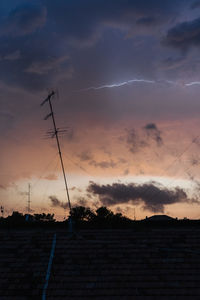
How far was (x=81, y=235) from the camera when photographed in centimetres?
1473

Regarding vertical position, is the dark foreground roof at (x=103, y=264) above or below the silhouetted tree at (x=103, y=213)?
below

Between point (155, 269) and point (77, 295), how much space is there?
3.23 m

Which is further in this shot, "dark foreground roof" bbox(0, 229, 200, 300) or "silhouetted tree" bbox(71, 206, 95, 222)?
"silhouetted tree" bbox(71, 206, 95, 222)

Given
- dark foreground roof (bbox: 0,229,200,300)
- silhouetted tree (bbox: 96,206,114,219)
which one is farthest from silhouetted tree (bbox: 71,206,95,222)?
dark foreground roof (bbox: 0,229,200,300)

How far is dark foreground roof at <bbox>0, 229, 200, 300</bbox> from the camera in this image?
1160 cm

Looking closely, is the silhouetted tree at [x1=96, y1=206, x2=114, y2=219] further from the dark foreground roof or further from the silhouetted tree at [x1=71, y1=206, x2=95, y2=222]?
the dark foreground roof

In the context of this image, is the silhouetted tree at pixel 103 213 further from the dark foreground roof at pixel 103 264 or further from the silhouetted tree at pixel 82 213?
the dark foreground roof at pixel 103 264

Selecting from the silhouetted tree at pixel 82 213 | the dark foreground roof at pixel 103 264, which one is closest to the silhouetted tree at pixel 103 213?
the silhouetted tree at pixel 82 213

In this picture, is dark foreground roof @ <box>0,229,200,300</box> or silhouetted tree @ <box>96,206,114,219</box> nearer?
dark foreground roof @ <box>0,229,200,300</box>

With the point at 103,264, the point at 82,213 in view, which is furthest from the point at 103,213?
the point at 103,264

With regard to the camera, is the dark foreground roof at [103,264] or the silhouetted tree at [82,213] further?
the silhouetted tree at [82,213]

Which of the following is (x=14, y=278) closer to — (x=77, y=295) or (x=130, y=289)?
(x=77, y=295)

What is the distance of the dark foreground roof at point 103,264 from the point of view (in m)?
11.6

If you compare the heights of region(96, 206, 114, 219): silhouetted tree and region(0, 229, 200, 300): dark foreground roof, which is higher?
region(96, 206, 114, 219): silhouetted tree
